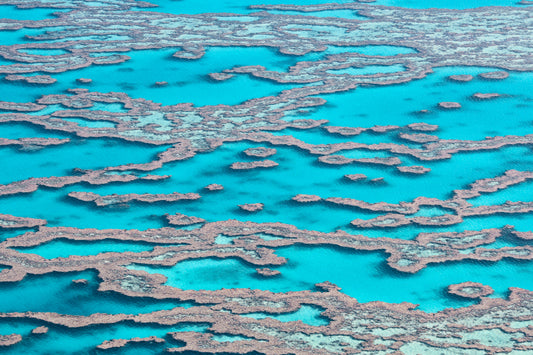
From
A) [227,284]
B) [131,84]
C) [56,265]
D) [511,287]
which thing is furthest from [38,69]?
[511,287]

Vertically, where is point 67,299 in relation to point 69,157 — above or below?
below

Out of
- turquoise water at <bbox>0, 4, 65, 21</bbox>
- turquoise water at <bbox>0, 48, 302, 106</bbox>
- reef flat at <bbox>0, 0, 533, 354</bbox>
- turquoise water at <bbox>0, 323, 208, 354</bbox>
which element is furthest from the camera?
turquoise water at <bbox>0, 4, 65, 21</bbox>

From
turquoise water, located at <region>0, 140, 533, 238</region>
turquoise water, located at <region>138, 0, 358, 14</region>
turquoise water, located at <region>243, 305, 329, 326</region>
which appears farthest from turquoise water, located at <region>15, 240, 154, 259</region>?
turquoise water, located at <region>138, 0, 358, 14</region>

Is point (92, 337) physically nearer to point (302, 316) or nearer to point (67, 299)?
point (67, 299)

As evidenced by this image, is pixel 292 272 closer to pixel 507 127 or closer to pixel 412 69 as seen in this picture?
pixel 507 127

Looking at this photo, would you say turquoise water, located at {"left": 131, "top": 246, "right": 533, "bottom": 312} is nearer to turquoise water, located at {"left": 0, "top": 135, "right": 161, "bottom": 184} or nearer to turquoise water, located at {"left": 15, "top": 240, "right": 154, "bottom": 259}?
turquoise water, located at {"left": 15, "top": 240, "right": 154, "bottom": 259}

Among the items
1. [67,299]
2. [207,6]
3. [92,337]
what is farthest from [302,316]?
[207,6]

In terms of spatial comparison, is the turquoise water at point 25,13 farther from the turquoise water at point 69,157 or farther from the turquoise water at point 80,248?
the turquoise water at point 80,248

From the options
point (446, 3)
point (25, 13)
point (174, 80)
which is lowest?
point (174, 80)
